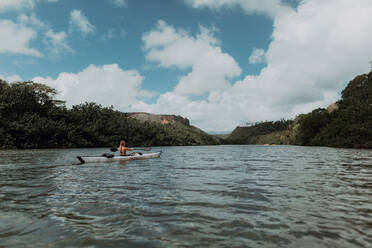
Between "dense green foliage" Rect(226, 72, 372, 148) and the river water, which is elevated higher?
"dense green foliage" Rect(226, 72, 372, 148)

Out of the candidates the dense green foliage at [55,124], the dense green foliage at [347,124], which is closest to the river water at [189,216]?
the dense green foliage at [347,124]

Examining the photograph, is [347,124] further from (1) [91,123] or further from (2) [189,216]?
(1) [91,123]

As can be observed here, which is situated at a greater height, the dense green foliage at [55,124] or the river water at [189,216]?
the dense green foliage at [55,124]

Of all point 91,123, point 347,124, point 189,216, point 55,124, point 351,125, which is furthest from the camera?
point 91,123

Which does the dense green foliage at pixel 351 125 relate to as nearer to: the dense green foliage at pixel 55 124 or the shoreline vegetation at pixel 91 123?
the shoreline vegetation at pixel 91 123

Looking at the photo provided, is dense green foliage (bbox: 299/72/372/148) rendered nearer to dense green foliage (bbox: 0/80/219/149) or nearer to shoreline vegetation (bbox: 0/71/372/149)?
shoreline vegetation (bbox: 0/71/372/149)

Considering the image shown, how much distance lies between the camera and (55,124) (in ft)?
191

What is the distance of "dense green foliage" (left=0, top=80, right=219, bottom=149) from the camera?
50875mm

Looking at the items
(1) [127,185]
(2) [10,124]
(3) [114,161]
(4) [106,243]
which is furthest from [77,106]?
(4) [106,243]

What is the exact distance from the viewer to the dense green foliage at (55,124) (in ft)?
167

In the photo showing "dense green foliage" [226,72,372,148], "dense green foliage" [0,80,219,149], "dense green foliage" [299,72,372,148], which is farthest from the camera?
"dense green foliage" [0,80,219,149]

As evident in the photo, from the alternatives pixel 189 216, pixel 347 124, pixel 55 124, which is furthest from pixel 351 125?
pixel 55 124

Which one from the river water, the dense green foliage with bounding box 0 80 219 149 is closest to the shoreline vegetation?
the dense green foliage with bounding box 0 80 219 149

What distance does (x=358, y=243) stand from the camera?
12.6 feet
